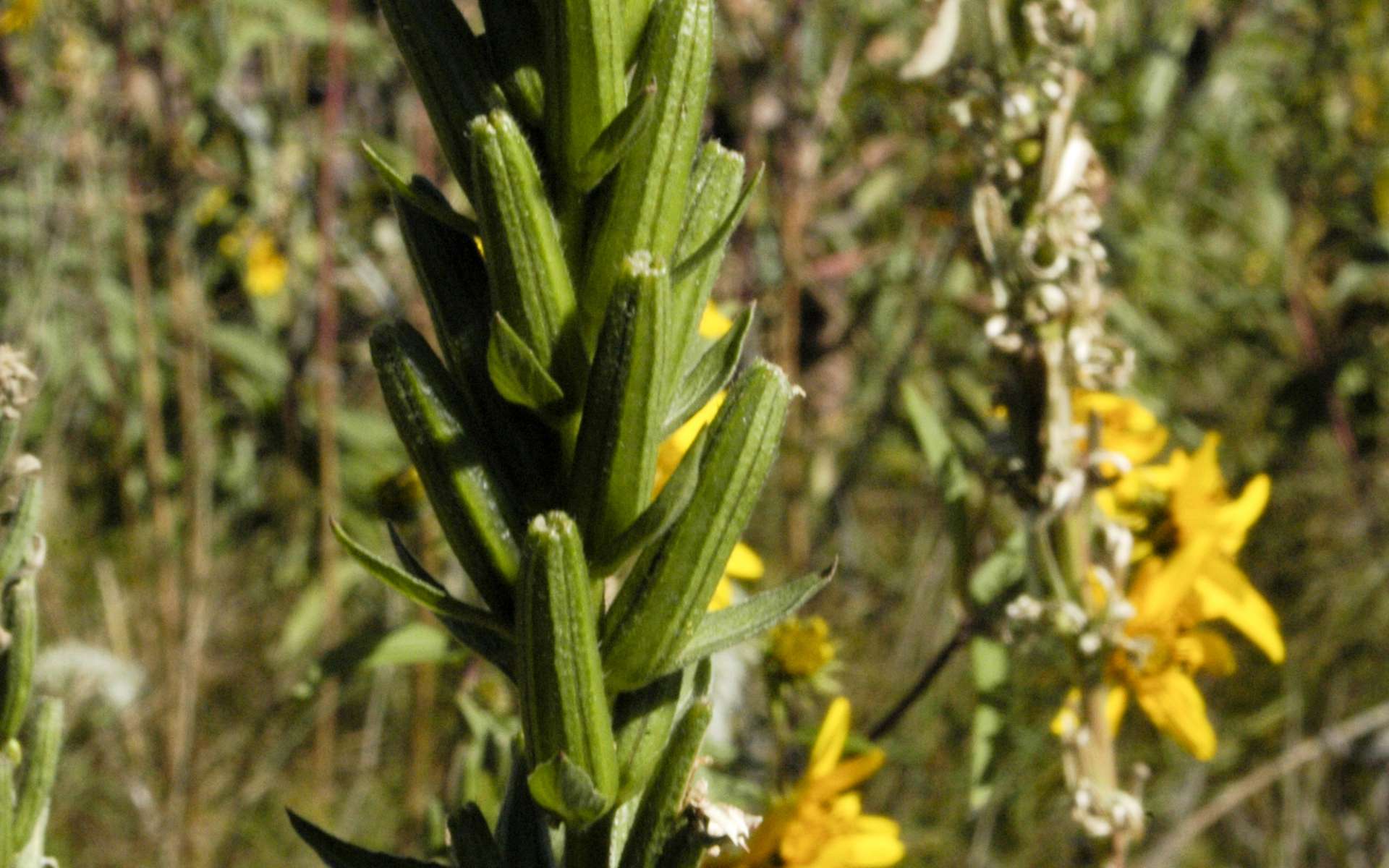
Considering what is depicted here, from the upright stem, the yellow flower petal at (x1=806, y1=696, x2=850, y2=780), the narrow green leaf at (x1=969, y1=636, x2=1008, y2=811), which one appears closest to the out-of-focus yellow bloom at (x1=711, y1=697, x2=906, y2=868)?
the yellow flower petal at (x1=806, y1=696, x2=850, y2=780)

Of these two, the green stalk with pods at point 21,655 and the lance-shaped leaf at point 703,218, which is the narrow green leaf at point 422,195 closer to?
the lance-shaped leaf at point 703,218

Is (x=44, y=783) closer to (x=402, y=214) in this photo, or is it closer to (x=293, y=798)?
(x=402, y=214)

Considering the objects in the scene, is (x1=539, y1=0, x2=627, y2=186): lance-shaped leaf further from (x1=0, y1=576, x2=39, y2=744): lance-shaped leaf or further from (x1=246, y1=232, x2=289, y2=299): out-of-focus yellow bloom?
(x1=246, y1=232, x2=289, y2=299): out-of-focus yellow bloom

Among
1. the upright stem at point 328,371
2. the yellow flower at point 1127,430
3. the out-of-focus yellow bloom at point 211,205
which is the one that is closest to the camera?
the yellow flower at point 1127,430

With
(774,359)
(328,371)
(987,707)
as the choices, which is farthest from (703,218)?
(328,371)

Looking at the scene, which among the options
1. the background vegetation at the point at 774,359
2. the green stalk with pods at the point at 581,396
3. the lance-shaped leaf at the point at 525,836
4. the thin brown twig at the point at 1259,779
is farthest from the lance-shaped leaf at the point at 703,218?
the thin brown twig at the point at 1259,779

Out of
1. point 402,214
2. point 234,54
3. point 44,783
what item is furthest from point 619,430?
point 234,54

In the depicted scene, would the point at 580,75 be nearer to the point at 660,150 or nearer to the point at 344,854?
the point at 660,150
